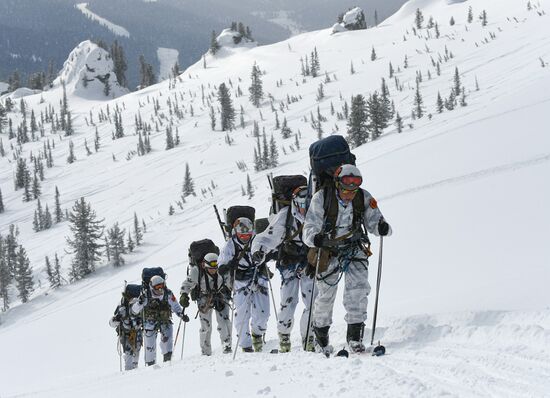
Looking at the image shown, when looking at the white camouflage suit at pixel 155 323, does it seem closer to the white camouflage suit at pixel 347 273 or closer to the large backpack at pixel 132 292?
the large backpack at pixel 132 292

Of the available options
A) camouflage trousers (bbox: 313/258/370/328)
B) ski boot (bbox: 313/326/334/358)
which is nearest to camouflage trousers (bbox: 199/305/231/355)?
ski boot (bbox: 313/326/334/358)

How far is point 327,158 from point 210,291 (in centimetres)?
440

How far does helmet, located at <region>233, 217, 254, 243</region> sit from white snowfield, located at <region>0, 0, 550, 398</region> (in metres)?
1.68

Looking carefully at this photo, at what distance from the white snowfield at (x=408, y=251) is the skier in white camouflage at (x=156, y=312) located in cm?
134

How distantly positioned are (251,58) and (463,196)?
88743mm

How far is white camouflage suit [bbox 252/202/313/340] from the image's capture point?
5.89 metres

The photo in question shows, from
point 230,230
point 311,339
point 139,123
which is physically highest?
point 139,123

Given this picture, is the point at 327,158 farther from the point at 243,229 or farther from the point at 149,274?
the point at 149,274

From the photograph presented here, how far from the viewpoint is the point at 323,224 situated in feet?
16.9

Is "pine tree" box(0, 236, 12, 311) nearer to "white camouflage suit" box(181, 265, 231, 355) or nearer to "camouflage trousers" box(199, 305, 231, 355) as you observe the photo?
"camouflage trousers" box(199, 305, 231, 355)

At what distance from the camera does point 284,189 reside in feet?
20.7

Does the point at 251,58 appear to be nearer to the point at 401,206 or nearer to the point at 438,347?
the point at 401,206

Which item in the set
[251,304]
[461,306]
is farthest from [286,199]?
[461,306]

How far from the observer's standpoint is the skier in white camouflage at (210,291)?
8633 mm
